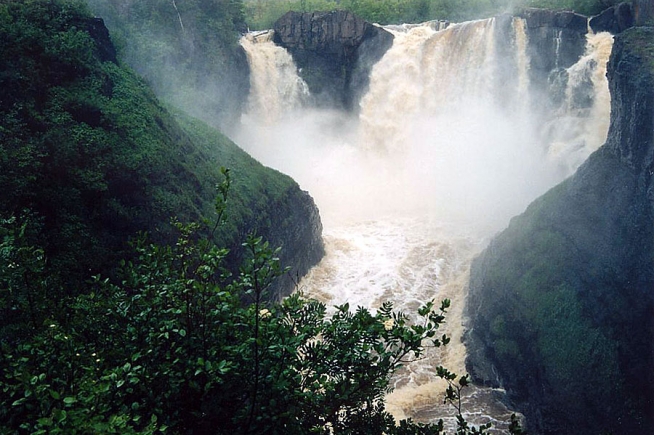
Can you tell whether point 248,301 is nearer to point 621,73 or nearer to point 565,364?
point 565,364

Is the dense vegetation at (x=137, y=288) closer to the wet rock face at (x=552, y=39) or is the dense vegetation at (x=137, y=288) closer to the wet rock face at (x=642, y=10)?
the wet rock face at (x=552, y=39)

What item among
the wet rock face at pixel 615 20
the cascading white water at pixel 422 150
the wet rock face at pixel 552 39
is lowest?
the cascading white water at pixel 422 150

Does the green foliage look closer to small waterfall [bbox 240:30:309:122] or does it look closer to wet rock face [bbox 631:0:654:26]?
wet rock face [bbox 631:0:654:26]

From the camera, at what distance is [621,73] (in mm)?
15625

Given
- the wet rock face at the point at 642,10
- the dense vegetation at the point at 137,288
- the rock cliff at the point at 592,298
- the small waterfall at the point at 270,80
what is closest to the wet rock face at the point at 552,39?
the wet rock face at the point at 642,10

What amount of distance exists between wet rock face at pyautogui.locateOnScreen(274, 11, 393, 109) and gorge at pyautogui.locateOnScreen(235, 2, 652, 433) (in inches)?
5.6

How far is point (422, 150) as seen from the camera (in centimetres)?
3578

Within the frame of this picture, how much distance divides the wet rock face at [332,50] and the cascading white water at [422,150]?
1055mm

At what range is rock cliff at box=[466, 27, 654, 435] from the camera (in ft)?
43.2

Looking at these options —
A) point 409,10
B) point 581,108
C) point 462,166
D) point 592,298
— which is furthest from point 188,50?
point 592,298

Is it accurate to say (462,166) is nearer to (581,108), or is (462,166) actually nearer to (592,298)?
(581,108)

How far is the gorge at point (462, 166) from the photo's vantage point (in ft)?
47.1

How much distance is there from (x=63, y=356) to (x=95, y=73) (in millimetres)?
14651

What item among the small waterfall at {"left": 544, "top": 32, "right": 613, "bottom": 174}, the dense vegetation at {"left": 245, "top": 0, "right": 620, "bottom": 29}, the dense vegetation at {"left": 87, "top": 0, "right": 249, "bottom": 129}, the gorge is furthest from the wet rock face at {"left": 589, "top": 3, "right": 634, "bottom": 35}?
the dense vegetation at {"left": 87, "top": 0, "right": 249, "bottom": 129}
